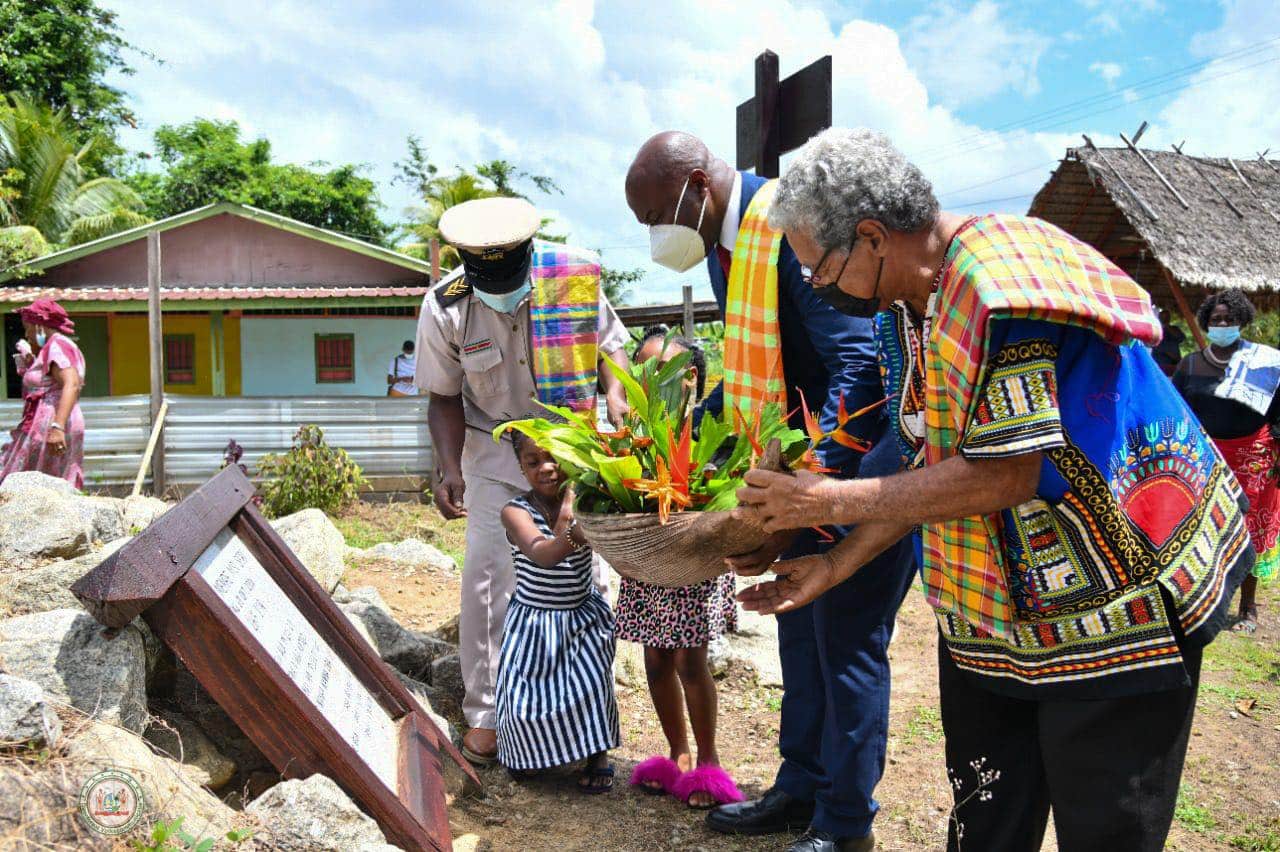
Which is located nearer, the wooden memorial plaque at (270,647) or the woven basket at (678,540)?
the woven basket at (678,540)

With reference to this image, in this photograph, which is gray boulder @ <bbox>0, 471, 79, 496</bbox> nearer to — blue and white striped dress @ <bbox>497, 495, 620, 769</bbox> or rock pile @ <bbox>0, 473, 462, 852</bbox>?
rock pile @ <bbox>0, 473, 462, 852</bbox>

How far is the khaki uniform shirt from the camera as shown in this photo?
4.10 metres

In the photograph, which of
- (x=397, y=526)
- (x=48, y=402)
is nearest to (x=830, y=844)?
(x=48, y=402)

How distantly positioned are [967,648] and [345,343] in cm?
1609

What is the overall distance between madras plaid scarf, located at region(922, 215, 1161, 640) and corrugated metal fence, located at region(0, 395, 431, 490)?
1016 cm

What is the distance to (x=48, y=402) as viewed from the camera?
291 inches

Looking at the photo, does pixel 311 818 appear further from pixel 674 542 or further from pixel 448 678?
pixel 448 678

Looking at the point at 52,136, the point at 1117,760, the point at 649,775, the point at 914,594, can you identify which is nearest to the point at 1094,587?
the point at 1117,760

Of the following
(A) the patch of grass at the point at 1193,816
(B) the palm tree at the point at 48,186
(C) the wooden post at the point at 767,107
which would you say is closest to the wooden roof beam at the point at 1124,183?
(C) the wooden post at the point at 767,107

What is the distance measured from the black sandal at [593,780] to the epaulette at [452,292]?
1.93 metres

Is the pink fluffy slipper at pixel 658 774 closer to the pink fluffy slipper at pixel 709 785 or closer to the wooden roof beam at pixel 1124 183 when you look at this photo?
the pink fluffy slipper at pixel 709 785

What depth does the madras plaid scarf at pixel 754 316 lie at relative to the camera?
2988 millimetres

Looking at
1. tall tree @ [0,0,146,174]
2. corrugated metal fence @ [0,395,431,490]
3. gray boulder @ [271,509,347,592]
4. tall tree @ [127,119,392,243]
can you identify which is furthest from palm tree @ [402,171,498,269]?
gray boulder @ [271,509,347,592]

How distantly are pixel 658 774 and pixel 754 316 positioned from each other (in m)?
1.81
